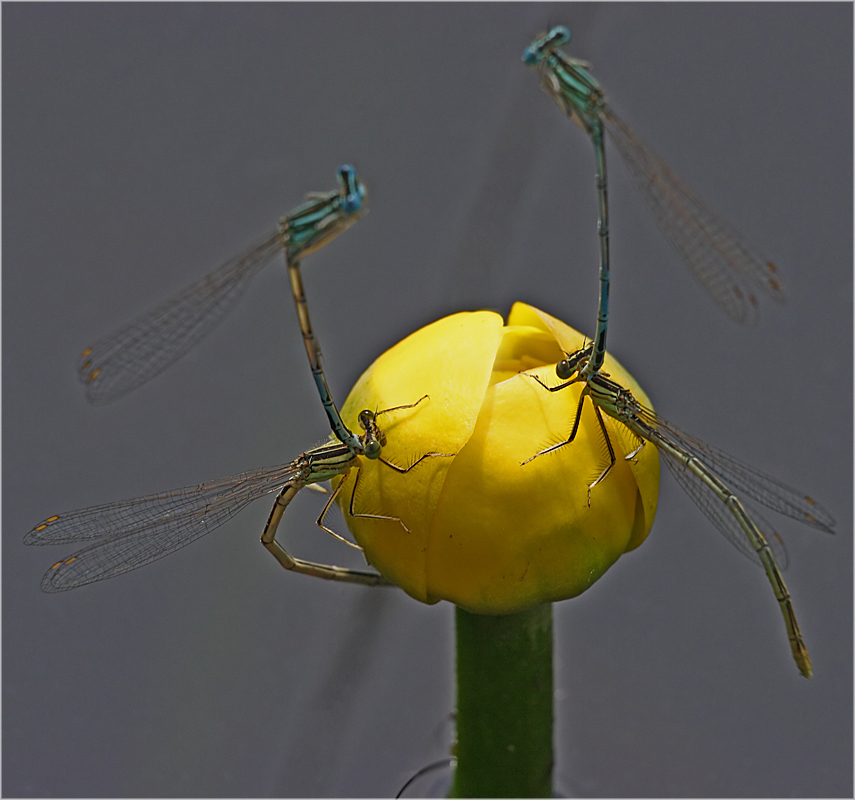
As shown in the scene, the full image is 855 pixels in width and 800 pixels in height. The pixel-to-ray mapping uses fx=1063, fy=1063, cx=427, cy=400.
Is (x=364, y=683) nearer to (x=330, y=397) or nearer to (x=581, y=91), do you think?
(x=330, y=397)

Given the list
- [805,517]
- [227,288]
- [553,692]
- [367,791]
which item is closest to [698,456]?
[805,517]

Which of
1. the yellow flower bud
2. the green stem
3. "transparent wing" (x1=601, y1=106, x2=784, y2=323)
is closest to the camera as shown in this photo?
the yellow flower bud

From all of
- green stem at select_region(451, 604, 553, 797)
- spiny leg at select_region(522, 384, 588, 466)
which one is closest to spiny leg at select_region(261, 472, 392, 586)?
green stem at select_region(451, 604, 553, 797)

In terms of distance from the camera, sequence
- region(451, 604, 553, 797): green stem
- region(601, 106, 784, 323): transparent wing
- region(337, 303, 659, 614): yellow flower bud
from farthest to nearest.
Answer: region(601, 106, 784, 323): transparent wing < region(451, 604, 553, 797): green stem < region(337, 303, 659, 614): yellow flower bud

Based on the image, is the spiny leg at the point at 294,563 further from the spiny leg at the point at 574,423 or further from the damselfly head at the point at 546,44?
the damselfly head at the point at 546,44

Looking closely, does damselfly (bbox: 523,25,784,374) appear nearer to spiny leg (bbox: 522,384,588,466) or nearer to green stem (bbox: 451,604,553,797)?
spiny leg (bbox: 522,384,588,466)

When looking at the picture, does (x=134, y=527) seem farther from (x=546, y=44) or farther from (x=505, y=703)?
(x=546, y=44)

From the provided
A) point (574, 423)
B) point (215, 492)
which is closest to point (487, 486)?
point (574, 423)
